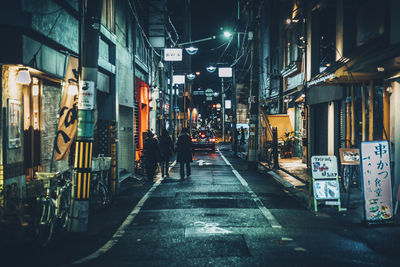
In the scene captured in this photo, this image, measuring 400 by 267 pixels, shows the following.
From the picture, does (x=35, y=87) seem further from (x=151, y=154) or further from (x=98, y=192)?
(x=151, y=154)

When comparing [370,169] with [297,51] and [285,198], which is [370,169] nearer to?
[285,198]

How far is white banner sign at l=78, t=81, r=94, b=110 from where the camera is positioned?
7938 millimetres

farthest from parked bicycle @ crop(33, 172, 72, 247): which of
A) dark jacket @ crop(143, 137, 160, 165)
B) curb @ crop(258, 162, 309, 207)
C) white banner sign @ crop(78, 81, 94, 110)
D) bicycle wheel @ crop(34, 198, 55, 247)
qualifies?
dark jacket @ crop(143, 137, 160, 165)

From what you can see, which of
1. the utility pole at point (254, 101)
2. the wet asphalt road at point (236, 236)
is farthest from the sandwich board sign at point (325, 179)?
the utility pole at point (254, 101)

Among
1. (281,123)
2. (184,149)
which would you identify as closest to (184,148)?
(184,149)

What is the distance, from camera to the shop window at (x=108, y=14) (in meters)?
14.6

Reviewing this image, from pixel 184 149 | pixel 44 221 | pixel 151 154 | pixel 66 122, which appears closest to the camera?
pixel 44 221

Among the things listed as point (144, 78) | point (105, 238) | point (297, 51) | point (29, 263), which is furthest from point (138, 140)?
point (29, 263)

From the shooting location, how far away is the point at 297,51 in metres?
23.1

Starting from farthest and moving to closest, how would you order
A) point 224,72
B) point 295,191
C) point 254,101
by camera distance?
point 224,72 < point 254,101 < point 295,191

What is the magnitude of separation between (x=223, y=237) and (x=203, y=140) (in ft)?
87.0

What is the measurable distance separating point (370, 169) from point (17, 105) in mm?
7958

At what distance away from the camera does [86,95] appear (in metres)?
7.95

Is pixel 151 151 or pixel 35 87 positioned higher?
pixel 35 87
